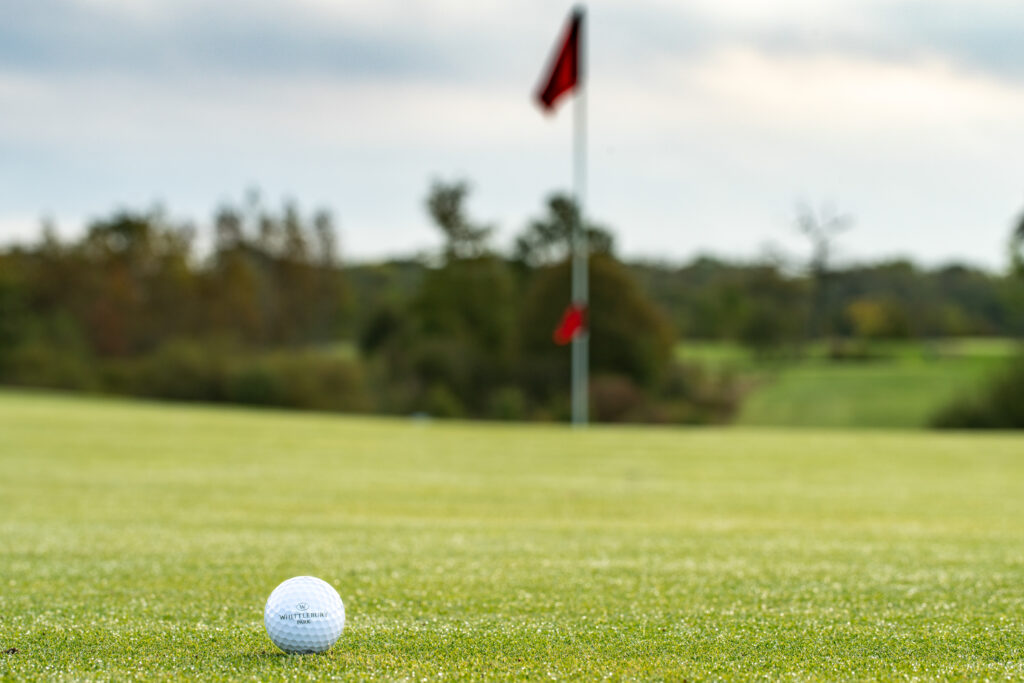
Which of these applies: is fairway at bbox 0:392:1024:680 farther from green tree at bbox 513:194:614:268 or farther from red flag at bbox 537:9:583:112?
green tree at bbox 513:194:614:268

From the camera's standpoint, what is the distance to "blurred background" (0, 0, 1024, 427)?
2973 cm

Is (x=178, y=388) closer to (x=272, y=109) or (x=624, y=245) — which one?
(x=272, y=109)

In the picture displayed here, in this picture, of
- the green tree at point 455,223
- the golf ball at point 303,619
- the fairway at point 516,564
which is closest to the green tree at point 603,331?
the green tree at point 455,223

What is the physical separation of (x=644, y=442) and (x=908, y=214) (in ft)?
110

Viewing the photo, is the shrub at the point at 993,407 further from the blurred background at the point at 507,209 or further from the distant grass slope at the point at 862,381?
the distant grass slope at the point at 862,381

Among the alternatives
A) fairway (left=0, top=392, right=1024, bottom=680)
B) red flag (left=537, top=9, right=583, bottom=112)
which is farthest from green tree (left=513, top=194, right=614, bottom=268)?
fairway (left=0, top=392, right=1024, bottom=680)

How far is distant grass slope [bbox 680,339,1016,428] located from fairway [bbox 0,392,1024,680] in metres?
33.8

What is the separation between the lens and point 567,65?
2042 cm

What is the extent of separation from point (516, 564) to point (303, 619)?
2434 millimetres

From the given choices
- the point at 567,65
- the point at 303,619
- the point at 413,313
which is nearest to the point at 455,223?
the point at 413,313

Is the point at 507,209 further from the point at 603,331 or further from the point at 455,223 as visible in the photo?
the point at 603,331

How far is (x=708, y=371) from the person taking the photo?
4856 centimetres

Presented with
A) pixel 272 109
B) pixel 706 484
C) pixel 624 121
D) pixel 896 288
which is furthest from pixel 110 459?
pixel 896 288

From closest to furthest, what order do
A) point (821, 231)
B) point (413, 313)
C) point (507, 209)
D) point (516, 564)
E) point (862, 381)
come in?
point (516, 564) < point (821, 231) < point (413, 313) < point (507, 209) < point (862, 381)
